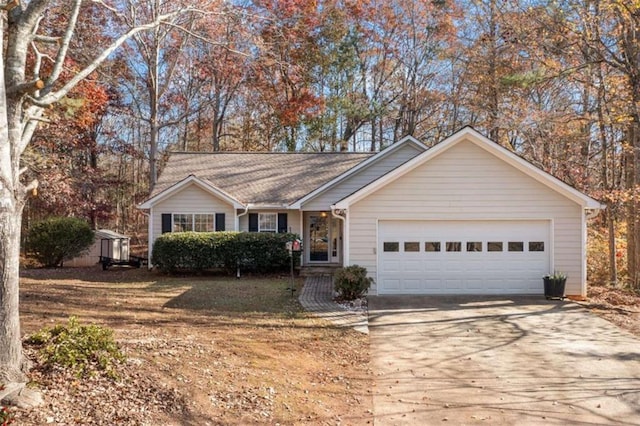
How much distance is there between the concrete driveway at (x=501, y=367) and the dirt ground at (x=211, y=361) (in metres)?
0.53

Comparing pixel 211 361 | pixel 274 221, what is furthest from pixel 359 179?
pixel 211 361

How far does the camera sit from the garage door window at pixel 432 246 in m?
13.0

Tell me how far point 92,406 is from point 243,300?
7.17 meters

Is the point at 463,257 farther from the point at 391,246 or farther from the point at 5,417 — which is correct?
the point at 5,417

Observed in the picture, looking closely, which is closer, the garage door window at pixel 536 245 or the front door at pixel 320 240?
the garage door window at pixel 536 245

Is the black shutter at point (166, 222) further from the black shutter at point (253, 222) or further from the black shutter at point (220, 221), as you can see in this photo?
the black shutter at point (253, 222)

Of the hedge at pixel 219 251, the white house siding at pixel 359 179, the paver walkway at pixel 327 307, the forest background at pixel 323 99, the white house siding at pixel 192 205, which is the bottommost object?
the paver walkway at pixel 327 307

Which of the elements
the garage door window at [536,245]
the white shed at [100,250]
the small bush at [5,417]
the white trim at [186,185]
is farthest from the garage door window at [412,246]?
the white shed at [100,250]

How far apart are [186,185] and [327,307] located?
9.30 m

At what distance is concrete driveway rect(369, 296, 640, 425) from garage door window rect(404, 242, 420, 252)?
222cm

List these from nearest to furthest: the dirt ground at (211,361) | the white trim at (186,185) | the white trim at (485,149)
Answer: the dirt ground at (211,361) → the white trim at (485,149) → the white trim at (186,185)

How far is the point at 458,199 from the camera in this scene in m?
12.9

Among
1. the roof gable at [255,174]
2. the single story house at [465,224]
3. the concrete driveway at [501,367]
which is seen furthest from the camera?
the roof gable at [255,174]

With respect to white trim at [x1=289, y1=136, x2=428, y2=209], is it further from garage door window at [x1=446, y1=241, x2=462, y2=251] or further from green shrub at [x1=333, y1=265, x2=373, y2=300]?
garage door window at [x1=446, y1=241, x2=462, y2=251]
